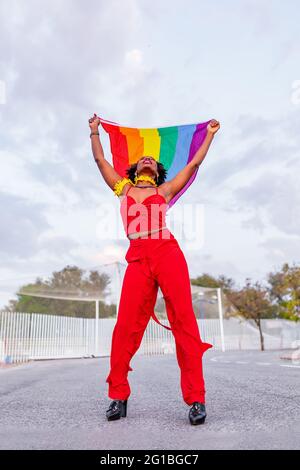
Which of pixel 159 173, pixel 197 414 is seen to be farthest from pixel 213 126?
pixel 197 414

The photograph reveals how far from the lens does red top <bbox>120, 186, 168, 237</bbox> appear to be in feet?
9.86

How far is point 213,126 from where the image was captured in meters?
3.52

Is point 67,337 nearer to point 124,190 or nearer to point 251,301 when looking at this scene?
point 124,190

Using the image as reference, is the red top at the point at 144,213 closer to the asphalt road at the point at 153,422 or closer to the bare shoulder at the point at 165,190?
the bare shoulder at the point at 165,190

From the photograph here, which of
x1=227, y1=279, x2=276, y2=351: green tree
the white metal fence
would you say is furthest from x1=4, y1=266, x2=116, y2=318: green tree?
x1=227, y1=279, x2=276, y2=351: green tree

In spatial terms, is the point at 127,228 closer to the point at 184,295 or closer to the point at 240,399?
the point at 184,295

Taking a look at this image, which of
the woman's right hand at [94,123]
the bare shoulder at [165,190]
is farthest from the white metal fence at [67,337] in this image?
the bare shoulder at [165,190]

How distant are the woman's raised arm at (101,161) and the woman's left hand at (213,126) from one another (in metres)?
0.79

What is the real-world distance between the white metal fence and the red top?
12309 mm
